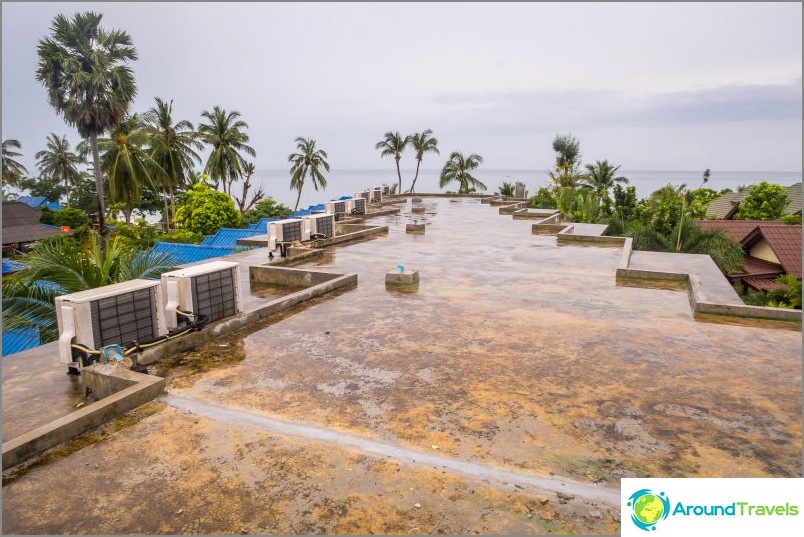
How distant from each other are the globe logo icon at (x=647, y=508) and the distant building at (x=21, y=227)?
147 ft

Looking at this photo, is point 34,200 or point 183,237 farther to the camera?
point 34,200

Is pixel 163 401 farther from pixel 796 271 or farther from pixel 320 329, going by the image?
pixel 796 271

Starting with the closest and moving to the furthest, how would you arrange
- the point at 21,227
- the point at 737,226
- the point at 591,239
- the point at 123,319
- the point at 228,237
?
the point at 123,319 → the point at 591,239 → the point at 228,237 → the point at 737,226 → the point at 21,227

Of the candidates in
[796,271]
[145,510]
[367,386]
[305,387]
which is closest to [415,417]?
[367,386]

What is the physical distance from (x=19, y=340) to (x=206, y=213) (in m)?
23.8

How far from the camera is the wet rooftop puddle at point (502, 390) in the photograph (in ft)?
15.9

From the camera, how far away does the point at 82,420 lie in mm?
5367

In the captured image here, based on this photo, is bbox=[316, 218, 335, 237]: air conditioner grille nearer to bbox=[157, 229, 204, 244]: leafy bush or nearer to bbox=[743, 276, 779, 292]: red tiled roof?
bbox=[157, 229, 204, 244]: leafy bush

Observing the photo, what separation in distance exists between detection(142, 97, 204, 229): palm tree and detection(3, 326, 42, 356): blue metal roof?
31.2 metres

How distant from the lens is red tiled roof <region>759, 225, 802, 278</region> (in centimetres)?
2325

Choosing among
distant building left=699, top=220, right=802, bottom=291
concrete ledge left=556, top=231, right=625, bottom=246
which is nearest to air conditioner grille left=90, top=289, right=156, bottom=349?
concrete ledge left=556, top=231, right=625, bottom=246

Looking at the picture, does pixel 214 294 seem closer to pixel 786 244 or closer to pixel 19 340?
pixel 19 340

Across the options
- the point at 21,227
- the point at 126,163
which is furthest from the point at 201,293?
the point at 21,227

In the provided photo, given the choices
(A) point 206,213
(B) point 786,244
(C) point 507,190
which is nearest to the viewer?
(B) point 786,244
